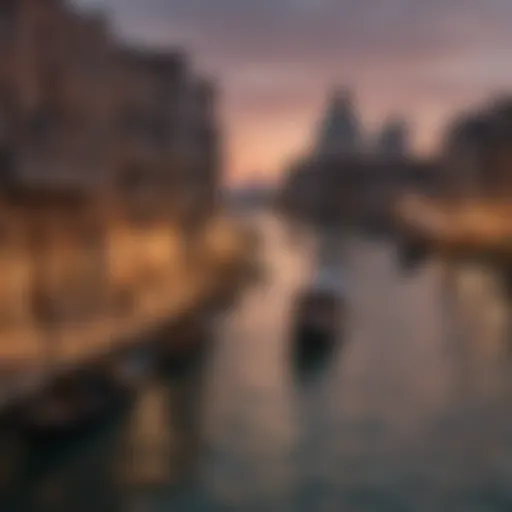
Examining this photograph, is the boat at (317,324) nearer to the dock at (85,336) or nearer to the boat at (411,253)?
the dock at (85,336)

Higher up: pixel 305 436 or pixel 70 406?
pixel 70 406

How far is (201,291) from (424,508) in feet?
57.7

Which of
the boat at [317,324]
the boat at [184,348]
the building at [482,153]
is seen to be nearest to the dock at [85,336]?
the boat at [184,348]

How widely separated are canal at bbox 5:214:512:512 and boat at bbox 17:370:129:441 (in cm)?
32

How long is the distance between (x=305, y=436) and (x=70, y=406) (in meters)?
5.19

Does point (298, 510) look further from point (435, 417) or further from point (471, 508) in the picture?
point (435, 417)

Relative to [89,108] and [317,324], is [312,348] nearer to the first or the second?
[317,324]

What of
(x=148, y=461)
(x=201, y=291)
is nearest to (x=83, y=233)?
(x=201, y=291)

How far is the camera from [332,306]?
27.0 metres

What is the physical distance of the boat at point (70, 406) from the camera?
14508mm

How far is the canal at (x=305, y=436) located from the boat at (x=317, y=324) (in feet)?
1.78

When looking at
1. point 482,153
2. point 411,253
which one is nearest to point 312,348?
point 411,253

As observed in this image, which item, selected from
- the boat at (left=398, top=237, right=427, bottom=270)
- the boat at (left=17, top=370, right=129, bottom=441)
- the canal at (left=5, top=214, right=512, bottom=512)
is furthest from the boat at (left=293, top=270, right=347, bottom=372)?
the boat at (left=398, top=237, right=427, bottom=270)

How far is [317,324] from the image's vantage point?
2609 cm
